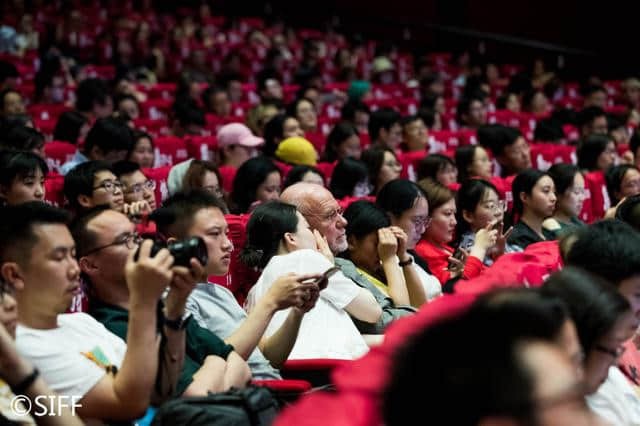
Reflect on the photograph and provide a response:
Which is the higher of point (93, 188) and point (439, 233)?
point (93, 188)

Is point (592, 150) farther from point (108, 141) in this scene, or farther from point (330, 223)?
point (330, 223)

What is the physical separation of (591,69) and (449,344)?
11.5 meters

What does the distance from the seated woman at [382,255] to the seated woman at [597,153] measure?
2.76m

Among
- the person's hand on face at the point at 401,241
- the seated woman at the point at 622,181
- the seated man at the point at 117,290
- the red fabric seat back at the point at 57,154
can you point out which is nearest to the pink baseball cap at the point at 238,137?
the red fabric seat back at the point at 57,154

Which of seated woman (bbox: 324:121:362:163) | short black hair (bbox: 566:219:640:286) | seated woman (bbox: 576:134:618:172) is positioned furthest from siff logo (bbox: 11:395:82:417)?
seated woman (bbox: 576:134:618:172)

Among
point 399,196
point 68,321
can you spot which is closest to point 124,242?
point 68,321

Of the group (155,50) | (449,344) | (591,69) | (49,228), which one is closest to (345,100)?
(155,50)

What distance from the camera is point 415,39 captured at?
1346 centimetres

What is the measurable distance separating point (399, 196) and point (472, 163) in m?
1.75

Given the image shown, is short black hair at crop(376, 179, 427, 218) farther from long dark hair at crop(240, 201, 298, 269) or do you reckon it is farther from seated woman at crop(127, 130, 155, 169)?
seated woman at crop(127, 130, 155, 169)

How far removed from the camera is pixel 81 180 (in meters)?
3.89

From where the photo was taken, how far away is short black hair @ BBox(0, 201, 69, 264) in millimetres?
2102

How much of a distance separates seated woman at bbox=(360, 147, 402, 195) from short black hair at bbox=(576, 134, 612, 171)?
142 centimetres

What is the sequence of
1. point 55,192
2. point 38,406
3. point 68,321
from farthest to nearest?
point 55,192 < point 68,321 < point 38,406
